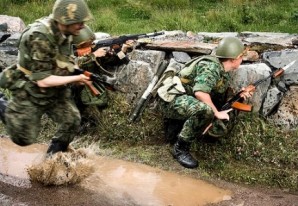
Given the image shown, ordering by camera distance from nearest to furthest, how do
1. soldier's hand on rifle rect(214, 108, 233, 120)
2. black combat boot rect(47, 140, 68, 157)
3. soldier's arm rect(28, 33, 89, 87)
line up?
1. soldier's arm rect(28, 33, 89, 87)
2. black combat boot rect(47, 140, 68, 157)
3. soldier's hand on rifle rect(214, 108, 233, 120)

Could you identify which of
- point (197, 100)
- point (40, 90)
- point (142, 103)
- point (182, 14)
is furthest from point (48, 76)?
point (182, 14)

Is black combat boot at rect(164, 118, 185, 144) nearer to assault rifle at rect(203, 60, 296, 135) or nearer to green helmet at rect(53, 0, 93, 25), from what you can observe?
assault rifle at rect(203, 60, 296, 135)

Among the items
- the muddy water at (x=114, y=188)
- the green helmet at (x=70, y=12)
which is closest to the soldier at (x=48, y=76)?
the green helmet at (x=70, y=12)

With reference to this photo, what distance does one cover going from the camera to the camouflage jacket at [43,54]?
4.99m

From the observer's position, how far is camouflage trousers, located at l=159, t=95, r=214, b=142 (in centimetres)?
607

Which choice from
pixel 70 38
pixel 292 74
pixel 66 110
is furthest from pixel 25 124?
pixel 292 74

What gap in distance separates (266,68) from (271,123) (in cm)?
67

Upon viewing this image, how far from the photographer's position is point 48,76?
507cm

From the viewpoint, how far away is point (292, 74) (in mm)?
6711

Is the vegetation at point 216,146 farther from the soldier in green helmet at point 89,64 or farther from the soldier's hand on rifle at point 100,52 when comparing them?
the soldier's hand on rifle at point 100,52

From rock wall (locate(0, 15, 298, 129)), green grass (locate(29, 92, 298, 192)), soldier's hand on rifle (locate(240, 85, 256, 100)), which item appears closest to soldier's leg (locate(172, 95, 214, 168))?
green grass (locate(29, 92, 298, 192))

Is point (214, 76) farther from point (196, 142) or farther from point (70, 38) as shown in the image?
point (70, 38)

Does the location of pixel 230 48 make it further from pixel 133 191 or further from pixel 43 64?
pixel 43 64

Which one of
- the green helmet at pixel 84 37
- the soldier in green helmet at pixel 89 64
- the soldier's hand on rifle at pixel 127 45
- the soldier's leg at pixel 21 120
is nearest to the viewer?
the soldier's leg at pixel 21 120
